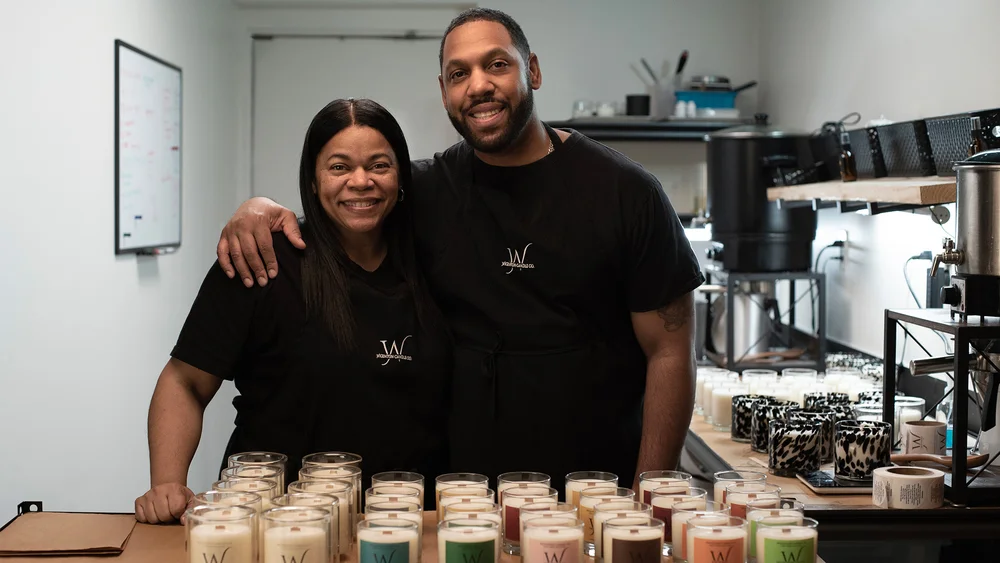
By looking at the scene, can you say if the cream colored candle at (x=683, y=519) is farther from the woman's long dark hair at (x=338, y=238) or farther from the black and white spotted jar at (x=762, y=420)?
the black and white spotted jar at (x=762, y=420)

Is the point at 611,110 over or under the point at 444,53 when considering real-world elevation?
over

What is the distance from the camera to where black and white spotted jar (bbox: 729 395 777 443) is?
3.12 metres

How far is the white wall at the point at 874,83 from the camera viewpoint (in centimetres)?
336

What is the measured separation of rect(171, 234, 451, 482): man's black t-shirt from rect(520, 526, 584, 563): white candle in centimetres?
73

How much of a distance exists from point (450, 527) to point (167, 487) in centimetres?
66

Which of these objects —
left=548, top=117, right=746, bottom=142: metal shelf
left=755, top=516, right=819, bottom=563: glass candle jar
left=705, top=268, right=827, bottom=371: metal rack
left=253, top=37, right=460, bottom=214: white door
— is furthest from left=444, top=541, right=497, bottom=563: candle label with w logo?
left=253, top=37, right=460, bottom=214: white door

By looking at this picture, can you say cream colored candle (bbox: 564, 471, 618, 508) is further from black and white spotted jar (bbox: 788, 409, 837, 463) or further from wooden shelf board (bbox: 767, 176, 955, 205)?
→ wooden shelf board (bbox: 767, 176, 955, 205)

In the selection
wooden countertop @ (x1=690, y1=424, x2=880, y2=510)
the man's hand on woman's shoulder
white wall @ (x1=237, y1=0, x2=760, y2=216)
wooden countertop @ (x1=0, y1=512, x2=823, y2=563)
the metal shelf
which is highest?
white wall @ (x1=237, y1=0, x2=760, y2=216)

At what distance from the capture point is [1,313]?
2.98 m

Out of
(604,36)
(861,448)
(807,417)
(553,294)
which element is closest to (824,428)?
(807,417)

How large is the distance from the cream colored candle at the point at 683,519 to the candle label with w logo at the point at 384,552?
16.4 inches

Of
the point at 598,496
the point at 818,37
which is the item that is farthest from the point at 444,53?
the point at 818,37

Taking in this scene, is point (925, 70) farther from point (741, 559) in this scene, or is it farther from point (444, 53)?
point (741, 559)

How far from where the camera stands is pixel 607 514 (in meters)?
1.62
